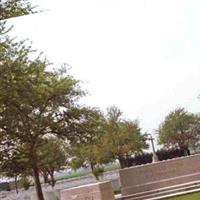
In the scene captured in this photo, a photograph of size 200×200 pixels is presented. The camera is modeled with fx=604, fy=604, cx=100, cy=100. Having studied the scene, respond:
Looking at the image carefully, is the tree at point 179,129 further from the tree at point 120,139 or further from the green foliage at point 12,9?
the green foliage at point 12,9

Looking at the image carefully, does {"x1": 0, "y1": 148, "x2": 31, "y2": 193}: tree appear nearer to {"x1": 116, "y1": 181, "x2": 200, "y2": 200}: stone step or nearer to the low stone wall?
{"x1": 116, "y1": 181, "x2": 200, "y2": 200}: stone step

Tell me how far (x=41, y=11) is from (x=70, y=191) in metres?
15.0

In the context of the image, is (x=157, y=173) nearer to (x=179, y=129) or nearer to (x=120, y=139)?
(x=120, y=139)

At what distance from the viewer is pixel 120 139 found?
59.5 m

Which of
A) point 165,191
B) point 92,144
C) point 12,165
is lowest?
point 165,191

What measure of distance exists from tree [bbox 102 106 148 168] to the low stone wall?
25362 mm

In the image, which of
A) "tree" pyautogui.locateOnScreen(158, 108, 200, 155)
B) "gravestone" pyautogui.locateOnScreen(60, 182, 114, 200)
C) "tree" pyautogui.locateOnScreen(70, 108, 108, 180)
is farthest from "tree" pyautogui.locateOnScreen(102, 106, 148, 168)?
"gravestone" pyautogui.locateOnScreen(60, 182, 114, 200)

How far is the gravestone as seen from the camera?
2423 cm

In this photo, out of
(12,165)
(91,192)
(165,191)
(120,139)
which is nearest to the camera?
(91,192)

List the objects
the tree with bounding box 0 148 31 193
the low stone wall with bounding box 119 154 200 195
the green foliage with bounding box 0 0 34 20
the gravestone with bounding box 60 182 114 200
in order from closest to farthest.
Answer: the green foliage with bounding box 0 0 34 20, the gravestone with bounding box 60 182 114 200, the tree with bounding box 0 148 31 193, the low stone wall with bounding box 119 154 200 195

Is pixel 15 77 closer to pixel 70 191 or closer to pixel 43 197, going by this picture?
pixel 70 191

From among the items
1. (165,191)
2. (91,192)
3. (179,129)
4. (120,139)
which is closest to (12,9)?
(91,192)

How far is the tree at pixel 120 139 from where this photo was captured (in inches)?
2317

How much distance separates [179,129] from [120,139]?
1800cm
